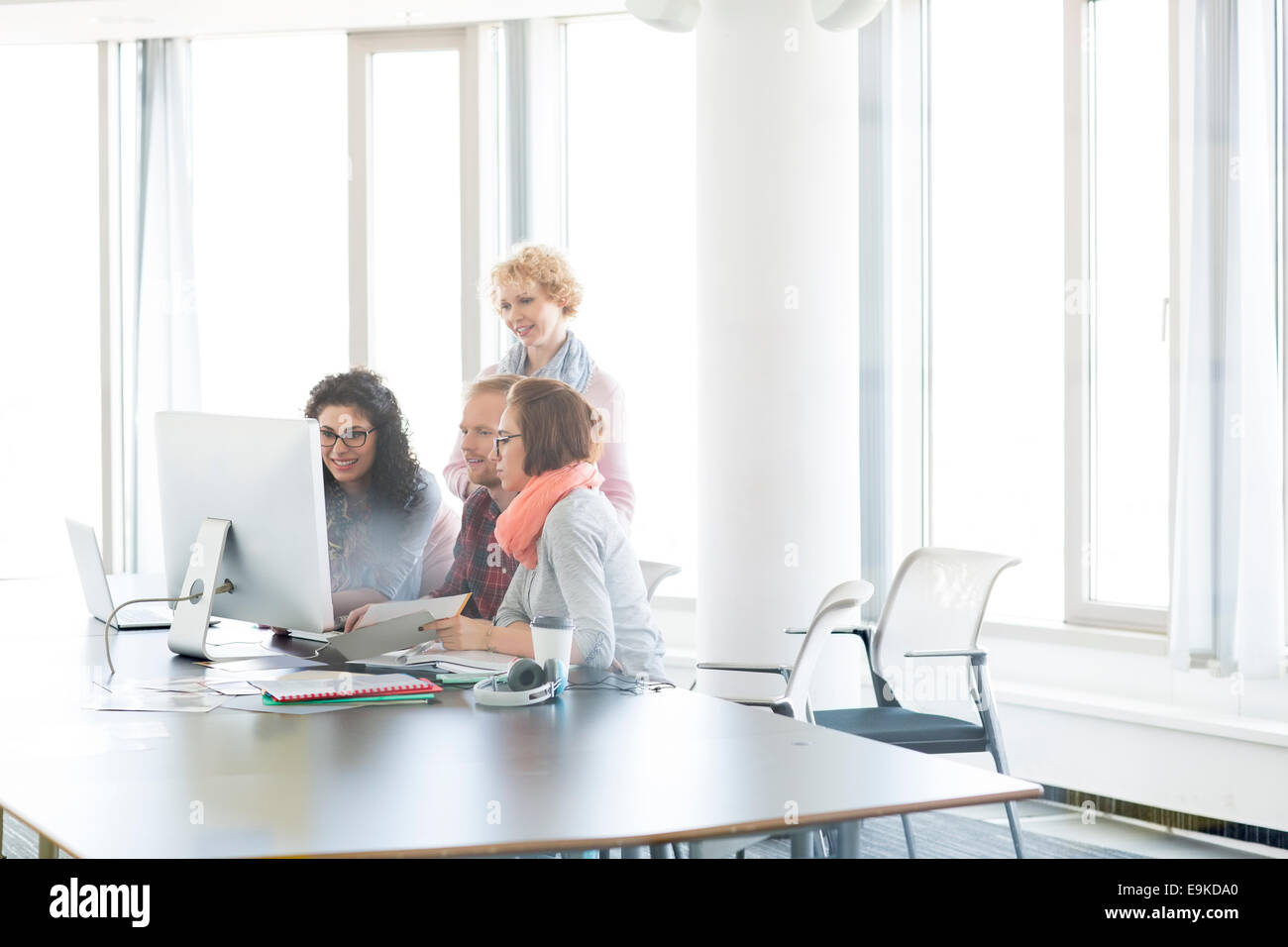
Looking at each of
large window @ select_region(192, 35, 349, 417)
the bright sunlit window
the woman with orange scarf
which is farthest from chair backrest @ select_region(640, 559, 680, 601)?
large window @ select_region(192, 35, 349, 417)

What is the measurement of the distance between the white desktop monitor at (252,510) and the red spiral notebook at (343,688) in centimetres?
24

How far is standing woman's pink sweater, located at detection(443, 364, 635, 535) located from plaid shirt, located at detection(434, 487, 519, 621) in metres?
0.33

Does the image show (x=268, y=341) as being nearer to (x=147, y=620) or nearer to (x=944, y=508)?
(x=147, y=620)

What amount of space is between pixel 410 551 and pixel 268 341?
2855 millimetres

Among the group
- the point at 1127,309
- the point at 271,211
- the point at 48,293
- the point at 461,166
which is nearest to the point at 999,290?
the point at 1127,309

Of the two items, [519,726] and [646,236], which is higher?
[646,236]

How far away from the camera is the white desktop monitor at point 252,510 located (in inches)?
98.3

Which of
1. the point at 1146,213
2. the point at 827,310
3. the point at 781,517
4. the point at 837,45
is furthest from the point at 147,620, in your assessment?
the point at 1146,213

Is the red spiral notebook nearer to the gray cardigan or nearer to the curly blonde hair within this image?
the gray cardigan

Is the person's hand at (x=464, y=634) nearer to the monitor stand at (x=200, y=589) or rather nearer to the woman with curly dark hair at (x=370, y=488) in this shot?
the monitor stand at (x=200, y=589)

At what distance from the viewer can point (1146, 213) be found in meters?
4.42

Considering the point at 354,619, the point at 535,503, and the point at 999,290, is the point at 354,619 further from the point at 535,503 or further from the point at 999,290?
the point at 999,290

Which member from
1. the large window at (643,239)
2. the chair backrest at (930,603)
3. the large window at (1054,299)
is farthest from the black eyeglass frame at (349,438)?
the large window at (1054,299)

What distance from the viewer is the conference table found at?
1.50 meters
